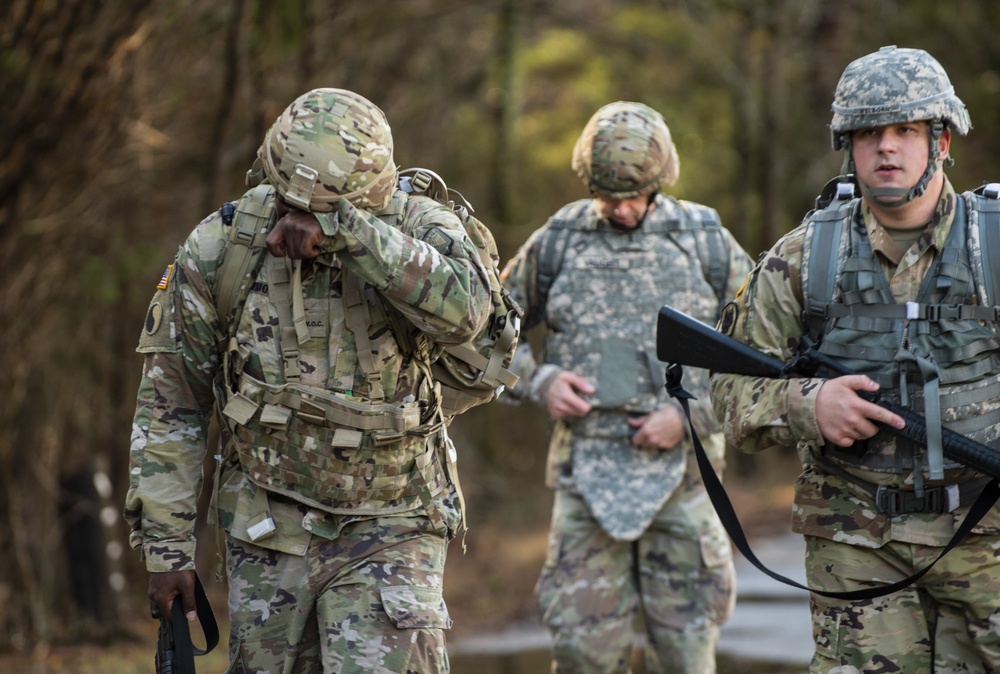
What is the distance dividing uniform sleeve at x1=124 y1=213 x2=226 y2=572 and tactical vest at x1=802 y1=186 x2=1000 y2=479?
172cm

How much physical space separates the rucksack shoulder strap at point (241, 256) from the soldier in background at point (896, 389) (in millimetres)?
1397

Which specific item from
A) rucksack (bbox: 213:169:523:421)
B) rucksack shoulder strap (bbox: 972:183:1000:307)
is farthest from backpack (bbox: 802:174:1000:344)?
rucksack (bbox: 213:169:523:421)

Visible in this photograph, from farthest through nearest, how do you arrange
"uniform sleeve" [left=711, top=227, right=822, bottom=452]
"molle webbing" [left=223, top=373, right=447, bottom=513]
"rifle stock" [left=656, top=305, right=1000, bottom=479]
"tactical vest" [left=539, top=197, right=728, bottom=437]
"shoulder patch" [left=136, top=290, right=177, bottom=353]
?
"tactical vest" [left=539, top=197, right=728, bottom=437]
"shoulder patch" [left=136, top=290, right=177, bottom=353]
"molle webbing" [left=223, top=373, right=447, bottom=513]
"uniform sleeve" [left=711, top=227, right=822, bottom=452]
"rifle stock" [left=656, top=305, right=1000, bottom=479]

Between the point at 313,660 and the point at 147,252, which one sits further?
the point at 147,252

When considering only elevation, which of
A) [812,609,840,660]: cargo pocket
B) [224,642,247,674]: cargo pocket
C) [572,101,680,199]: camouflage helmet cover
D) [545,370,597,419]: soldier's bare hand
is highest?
[572,101,680,199]: camouflage helmet cover

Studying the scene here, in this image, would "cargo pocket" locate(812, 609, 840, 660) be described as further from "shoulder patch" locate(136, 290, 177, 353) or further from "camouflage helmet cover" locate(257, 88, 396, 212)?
"shoulder patch" locate(136, 290, 177, 353)

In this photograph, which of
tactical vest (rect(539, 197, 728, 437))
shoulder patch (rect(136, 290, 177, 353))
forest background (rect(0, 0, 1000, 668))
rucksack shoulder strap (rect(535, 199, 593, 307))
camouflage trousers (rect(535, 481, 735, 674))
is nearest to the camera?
shoulder patch (rect(136, 290, 177, 353))

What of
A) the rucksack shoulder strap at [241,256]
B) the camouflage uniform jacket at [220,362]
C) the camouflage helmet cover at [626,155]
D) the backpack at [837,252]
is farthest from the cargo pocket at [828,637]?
the camouflage helmet cover at [626,155]

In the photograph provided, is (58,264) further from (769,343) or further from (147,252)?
(769,343)

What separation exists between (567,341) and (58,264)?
448cm

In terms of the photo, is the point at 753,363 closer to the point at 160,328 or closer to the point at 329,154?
the point at 329,154

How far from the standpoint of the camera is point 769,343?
4.09 meters

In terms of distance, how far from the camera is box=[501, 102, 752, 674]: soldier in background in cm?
600

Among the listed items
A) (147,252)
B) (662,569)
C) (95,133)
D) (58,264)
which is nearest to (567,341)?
(662,569)
